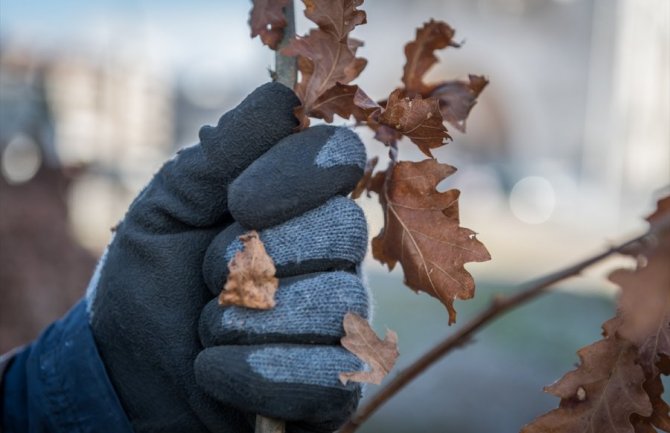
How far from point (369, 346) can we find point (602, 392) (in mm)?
311

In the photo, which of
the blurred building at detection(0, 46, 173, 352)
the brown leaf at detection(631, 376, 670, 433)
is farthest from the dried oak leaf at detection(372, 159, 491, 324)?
the blurred building at detection(0, 46, 173, 352)

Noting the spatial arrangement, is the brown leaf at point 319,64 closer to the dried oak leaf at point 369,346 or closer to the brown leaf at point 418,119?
the brown leaf at point 418,119

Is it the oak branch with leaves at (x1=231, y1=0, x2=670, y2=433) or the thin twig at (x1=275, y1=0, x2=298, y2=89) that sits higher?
the thin twig at (x1=275, y1=0, x2=298, y2=89)

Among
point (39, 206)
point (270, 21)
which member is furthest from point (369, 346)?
point (39, 206)

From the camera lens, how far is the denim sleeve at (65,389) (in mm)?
1359

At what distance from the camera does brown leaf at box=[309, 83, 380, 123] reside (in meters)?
1.14

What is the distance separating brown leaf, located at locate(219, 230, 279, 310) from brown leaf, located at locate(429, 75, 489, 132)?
1.36ft

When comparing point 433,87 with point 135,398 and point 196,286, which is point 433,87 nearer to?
point 196,286

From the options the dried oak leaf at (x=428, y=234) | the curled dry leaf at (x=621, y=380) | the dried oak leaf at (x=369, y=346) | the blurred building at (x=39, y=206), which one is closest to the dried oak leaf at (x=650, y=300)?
the curled dry leaf at (x=621, y=380)

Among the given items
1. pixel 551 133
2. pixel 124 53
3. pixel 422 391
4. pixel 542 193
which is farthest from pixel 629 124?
pixel 422 391

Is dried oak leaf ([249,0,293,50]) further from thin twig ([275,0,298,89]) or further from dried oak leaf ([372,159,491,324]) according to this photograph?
dried oak leaf ([372,159,491,324])

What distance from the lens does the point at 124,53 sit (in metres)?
23.1

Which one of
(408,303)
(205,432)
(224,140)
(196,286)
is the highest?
(224,140)

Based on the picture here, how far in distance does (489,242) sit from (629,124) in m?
18.1
